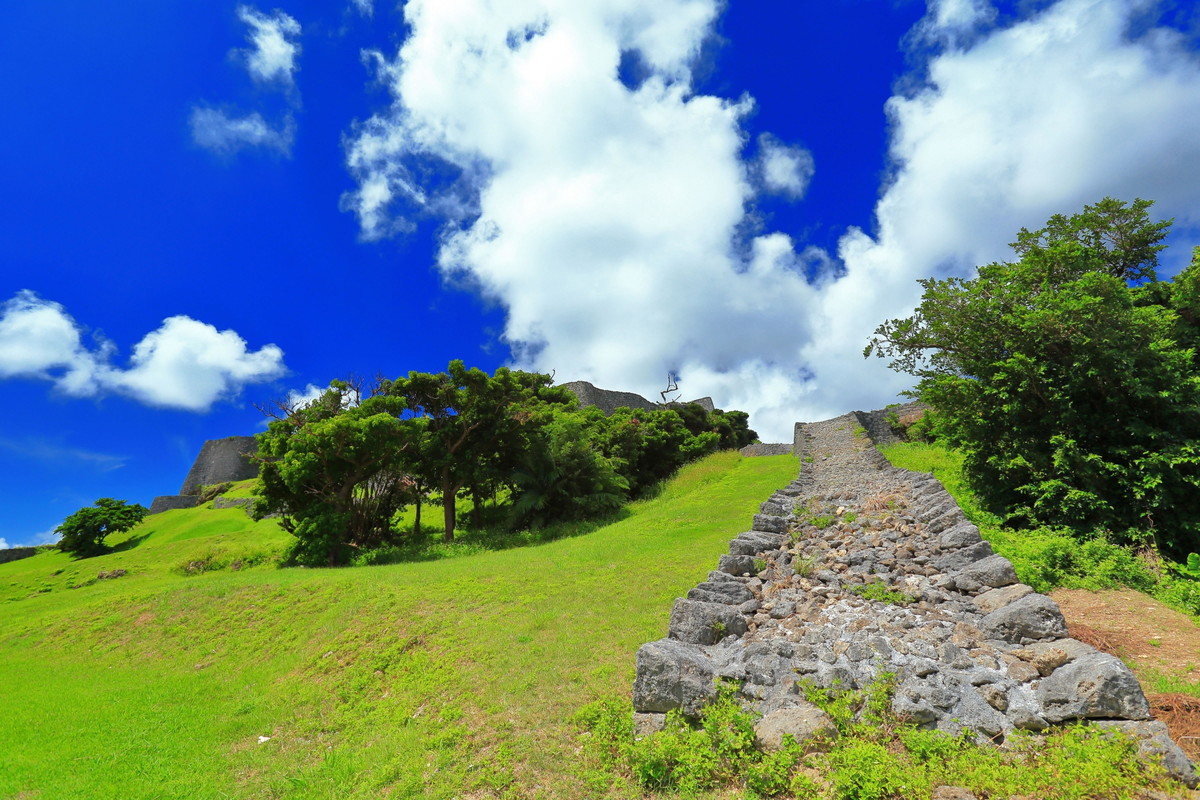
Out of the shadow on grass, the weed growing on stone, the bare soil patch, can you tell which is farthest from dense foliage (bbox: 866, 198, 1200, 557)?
the shadow on grass

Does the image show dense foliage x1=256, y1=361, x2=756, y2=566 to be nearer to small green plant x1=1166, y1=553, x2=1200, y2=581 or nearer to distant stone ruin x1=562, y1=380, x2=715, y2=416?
small green plant x1=1166, y1=553, x2=1200, y2=581

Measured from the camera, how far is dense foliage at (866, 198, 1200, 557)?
8875 millimetres

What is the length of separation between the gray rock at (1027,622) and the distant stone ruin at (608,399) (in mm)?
30857

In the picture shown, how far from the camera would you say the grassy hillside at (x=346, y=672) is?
502cm

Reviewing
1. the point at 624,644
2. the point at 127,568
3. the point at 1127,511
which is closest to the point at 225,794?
the point at 624,644

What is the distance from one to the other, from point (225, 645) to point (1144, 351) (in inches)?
695

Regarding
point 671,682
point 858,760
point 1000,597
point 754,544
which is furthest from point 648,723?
point 754,544

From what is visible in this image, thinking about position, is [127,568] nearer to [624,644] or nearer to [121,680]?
[121,680]

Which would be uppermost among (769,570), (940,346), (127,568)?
(940,346)

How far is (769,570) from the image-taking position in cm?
779

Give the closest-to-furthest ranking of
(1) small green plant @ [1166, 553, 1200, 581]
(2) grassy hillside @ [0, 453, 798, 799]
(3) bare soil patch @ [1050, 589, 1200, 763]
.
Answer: (3) bare soil patch @ [1050, 589, 1200, 763], (2) grassy hillside @ [0, 453, 798, 799], (1) small green plant @ [1166, 553, 1200, 581]

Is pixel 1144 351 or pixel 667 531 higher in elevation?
pixel 1144 351

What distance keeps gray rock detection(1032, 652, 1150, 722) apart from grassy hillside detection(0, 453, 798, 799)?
3559mm

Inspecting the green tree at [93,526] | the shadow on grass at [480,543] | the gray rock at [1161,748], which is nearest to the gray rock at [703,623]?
the gray rock at [1161,748]
